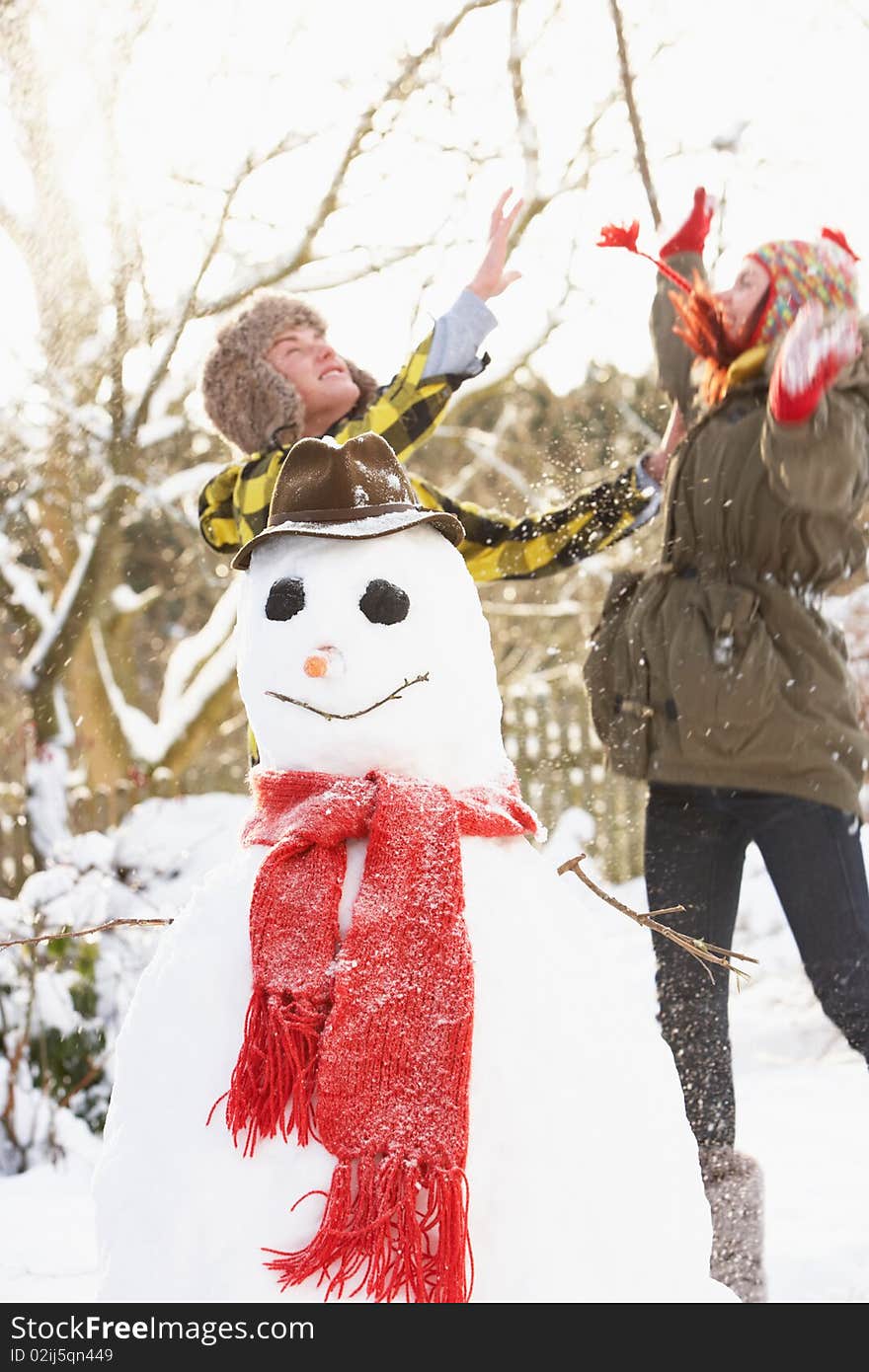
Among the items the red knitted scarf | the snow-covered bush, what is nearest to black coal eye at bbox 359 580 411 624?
the red knitted scarf

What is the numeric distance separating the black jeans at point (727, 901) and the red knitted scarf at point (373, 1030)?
71 centimetres

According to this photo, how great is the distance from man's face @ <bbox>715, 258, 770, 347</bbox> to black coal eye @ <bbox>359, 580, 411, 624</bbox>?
102 centimetres

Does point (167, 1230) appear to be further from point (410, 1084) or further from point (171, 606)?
point (171, 606)

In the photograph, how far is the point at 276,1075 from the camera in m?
1.16

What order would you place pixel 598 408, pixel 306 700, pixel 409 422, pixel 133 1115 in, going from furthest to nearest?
pixel 598 408, pixel 409 422, pixel 306 700, pixel 133 1115

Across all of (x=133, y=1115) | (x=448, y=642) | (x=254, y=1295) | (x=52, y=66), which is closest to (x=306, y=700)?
(x=448, y=642)

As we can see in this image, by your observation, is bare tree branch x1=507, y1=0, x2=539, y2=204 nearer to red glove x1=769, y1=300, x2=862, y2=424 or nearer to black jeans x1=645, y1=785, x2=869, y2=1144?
red glove x1=769, y1=300, x2=862, y2=424

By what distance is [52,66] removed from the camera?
4.64m

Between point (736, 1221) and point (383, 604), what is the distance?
1135 millimetres

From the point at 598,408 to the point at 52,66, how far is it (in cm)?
366

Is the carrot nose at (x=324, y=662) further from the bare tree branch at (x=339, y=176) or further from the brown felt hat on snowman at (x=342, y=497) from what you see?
the bare tree branch at (x=339, y=176)

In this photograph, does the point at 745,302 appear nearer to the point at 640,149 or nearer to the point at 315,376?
the point at 640,149

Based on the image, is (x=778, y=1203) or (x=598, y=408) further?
(x=598, y=408)
